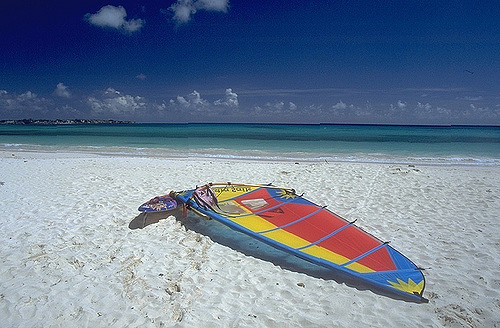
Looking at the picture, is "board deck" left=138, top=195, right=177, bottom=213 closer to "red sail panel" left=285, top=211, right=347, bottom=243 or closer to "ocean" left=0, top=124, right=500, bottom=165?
"red sail panel" left=285, top=211, right=347, bottom=243

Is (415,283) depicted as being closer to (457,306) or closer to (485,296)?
(457,306)

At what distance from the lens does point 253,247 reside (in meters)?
4.35

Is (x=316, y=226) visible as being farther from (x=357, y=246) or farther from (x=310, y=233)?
(x=357, y=246)

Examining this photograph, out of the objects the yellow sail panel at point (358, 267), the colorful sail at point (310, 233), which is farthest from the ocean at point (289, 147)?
the yellow sail panel at point (358, 267)

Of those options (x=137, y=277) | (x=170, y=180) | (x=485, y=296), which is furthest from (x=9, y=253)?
(x=485, y=296)

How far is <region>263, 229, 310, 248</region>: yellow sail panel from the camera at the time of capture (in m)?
3.87

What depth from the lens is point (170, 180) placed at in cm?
830

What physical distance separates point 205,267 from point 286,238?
1.12 meters

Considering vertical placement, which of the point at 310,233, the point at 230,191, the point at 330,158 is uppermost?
the point at 230,191

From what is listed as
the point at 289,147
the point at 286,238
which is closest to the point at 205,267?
the point at 286,238

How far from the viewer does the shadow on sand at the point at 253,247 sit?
136 inches

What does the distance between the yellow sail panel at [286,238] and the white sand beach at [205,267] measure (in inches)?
11.2

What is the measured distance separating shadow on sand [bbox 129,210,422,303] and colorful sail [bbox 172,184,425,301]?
15 cm

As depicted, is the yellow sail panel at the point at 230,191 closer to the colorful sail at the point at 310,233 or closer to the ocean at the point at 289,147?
the colorful sail at the point at 310,233
